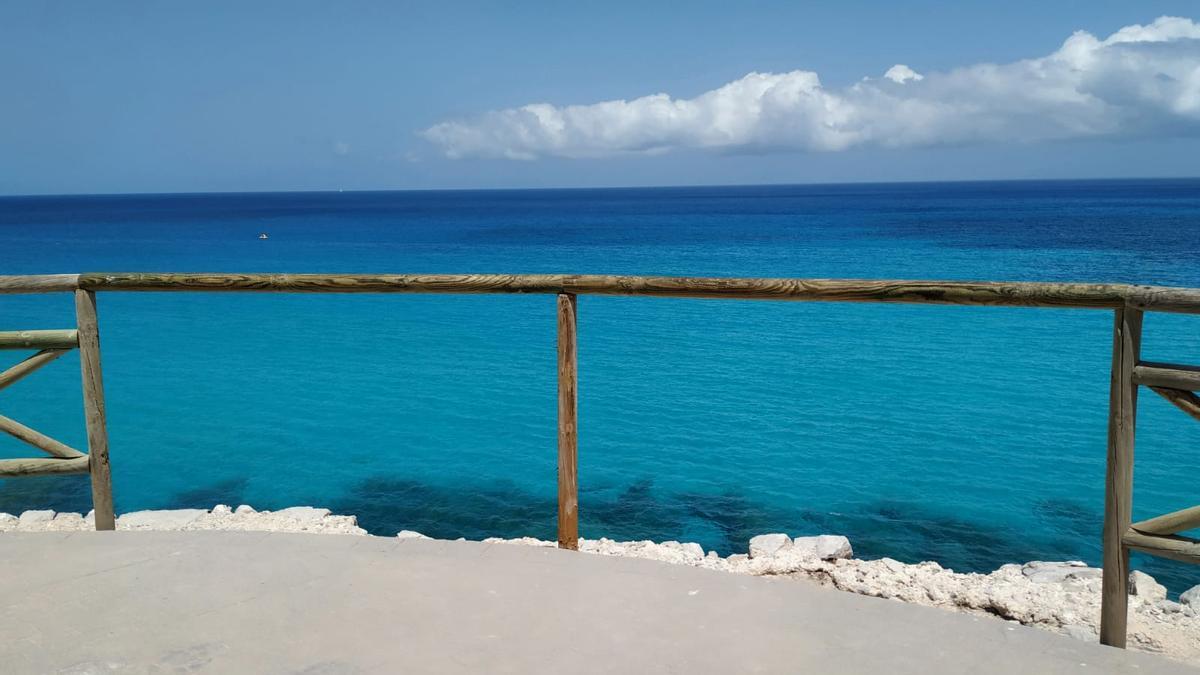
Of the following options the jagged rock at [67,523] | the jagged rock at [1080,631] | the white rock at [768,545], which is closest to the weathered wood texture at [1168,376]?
the jagged rock at [1080,631]

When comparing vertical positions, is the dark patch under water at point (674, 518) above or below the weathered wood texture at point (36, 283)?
below

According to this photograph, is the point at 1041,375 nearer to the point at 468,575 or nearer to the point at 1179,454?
the point at 1179,454

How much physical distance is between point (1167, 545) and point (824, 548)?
475cm

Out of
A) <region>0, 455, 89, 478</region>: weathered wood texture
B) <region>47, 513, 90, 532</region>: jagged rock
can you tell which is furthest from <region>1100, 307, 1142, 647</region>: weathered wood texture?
<region>47, 513, 90, 532</region>: jagged rock

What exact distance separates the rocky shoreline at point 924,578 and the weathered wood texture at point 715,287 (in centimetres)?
146

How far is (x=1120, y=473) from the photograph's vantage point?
270 centimetres

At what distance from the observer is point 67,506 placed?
9367 millimetres

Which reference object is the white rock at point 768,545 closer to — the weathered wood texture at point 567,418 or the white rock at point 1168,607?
the white rock at point 1168,607

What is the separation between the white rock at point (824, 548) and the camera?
7168mm

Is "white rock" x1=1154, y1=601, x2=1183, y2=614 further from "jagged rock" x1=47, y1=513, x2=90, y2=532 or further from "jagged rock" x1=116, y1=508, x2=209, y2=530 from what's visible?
"jagged rock" x1=47, y1=513, x2=90, y2=532

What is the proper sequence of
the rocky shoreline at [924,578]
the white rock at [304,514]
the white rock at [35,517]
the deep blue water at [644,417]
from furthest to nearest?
the deep blue water at [644,417], the white rock at [304,514], the white rock at [35,517], the rocky shoreline at [924,578]

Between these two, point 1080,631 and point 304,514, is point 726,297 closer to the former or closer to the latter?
point 1080,631

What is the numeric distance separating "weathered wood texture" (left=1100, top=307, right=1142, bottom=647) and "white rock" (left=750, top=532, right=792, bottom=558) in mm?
4585

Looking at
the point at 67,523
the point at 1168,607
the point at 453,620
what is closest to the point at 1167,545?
the point at 453,620
